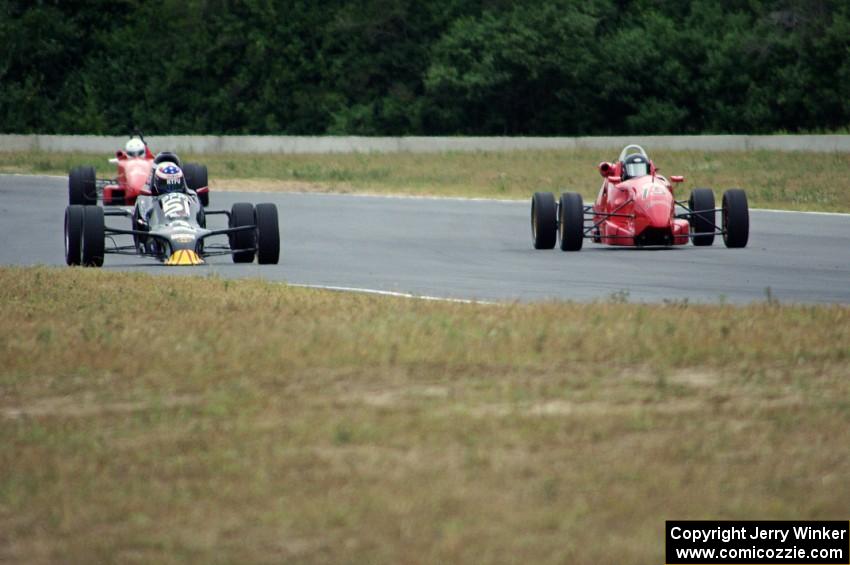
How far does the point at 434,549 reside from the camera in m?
6.00

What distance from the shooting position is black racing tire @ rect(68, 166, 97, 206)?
26250 millimetres

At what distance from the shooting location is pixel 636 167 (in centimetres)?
2028

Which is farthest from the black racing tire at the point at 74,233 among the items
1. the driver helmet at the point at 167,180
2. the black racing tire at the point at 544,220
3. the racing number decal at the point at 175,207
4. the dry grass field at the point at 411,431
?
the black racing tire at the point at 544,220

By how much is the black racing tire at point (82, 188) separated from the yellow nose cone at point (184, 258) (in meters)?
8.57

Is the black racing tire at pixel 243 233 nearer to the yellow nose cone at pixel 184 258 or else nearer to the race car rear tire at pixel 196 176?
the yellow nose cone at pixel 184 258

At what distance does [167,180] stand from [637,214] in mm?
5861

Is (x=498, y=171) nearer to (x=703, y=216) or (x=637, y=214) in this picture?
(x=703, y=216)

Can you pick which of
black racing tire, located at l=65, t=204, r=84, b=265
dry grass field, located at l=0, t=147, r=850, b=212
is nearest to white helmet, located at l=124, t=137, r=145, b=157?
dry grass field, located at l=0, t=147, r=850, b=212

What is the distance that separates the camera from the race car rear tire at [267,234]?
707 inches

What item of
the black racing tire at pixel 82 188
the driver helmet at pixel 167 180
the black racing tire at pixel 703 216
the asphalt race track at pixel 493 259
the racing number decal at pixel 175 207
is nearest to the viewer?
the asphalt race track at pixel 493 259

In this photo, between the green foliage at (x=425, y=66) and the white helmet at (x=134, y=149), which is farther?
the green foliage at (x=425, y=66)

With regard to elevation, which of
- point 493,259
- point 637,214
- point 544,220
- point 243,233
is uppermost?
point 637,214

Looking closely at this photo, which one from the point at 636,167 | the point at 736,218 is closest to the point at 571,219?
the point at 636,167

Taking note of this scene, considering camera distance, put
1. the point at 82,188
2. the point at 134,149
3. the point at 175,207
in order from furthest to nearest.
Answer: the point at 134,149
the point at 82,188
the point at 175,207
